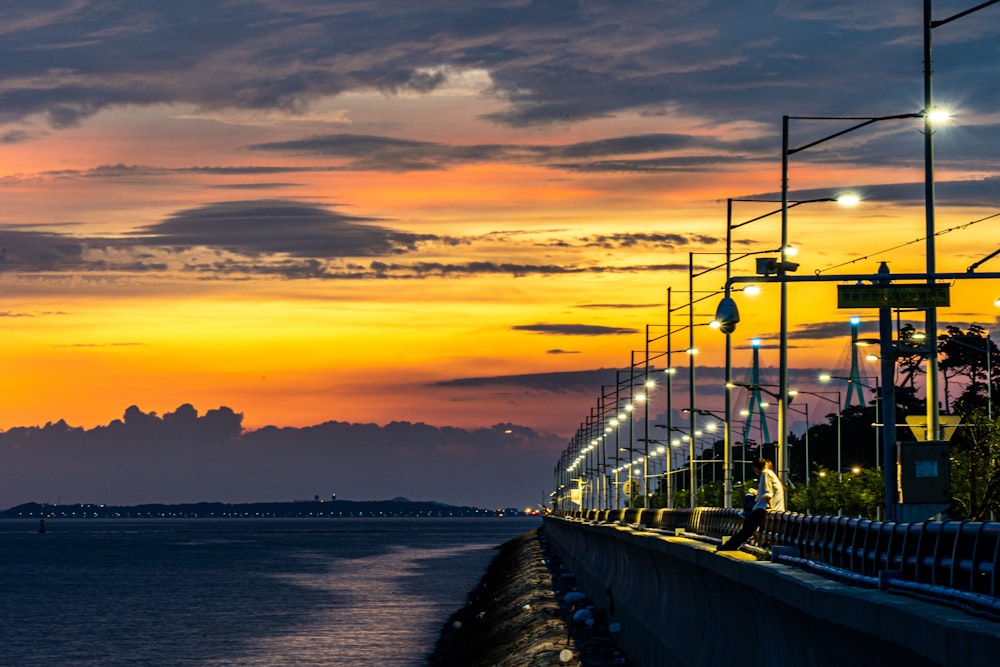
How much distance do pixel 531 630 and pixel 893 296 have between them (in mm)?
22057

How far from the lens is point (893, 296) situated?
26.3m

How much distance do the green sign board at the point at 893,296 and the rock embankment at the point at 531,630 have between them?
9424 millimetres

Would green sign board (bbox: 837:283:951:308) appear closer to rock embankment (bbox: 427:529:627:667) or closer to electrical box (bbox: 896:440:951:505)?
electrical box (bbox: 896:440:951:505)

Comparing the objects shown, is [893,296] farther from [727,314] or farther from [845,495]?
[845,495]

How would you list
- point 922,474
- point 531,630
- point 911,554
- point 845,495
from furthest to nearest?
point 845,495
point 531,630
point 922,474
point 911,554

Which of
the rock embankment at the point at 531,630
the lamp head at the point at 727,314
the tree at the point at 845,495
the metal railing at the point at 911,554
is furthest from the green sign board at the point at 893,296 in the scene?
the tree at the point at 845,495

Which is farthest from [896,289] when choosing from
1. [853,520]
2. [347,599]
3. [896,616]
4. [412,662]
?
[347,599]

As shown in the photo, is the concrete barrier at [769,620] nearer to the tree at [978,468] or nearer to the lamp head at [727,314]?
the lamp head at [727,314]

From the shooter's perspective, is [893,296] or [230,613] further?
[230,613]

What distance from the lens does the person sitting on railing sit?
74.0 ft

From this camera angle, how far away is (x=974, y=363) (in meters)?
152

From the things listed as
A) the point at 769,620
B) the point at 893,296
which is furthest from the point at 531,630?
the point at 769,620

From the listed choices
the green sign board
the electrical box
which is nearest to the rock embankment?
the electrical box

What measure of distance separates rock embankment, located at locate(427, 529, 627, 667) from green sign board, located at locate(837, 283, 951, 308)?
9424mm
